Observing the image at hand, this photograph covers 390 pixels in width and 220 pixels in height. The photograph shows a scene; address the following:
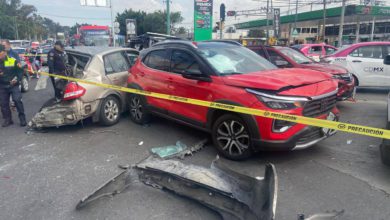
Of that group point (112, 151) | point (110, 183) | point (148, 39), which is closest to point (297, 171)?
point (110, 183)

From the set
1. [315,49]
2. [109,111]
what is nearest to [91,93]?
[109,111]

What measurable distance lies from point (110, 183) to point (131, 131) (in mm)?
2654

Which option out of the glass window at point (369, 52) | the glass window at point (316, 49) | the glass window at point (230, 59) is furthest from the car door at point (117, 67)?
the glass window at point (316, 49)

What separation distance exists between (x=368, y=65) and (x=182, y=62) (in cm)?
671

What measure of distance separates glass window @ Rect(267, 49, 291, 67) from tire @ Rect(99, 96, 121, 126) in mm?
4286

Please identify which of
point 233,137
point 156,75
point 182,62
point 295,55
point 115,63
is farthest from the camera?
point 295,55

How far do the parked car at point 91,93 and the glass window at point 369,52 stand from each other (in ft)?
23.2

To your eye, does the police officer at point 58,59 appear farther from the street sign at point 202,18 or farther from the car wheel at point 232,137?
the street sign at point 202,18

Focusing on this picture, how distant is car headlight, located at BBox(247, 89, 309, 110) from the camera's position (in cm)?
373

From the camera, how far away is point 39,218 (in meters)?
3.11

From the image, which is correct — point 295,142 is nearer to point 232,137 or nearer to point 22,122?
point 232,137

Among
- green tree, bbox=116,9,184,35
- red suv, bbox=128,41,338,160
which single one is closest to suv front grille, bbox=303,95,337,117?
red suv, bbox=128,41,338,160

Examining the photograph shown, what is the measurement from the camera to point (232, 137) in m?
4.30

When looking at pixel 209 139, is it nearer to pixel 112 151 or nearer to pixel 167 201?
pixel 112 151
